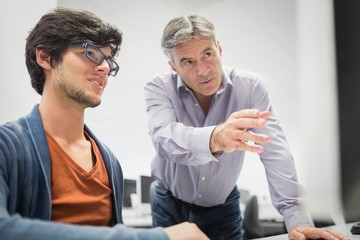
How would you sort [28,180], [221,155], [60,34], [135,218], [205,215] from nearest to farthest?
[28,180] < [60,34] < [221,155] < [205,215] < [135,218]

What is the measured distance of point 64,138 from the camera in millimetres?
1033

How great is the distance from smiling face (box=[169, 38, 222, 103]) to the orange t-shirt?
0.56 m

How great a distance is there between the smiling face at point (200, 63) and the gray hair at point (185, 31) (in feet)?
0.06

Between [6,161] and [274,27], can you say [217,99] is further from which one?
[274,27]

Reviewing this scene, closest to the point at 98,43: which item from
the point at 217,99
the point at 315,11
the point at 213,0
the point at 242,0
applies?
the point at 217,99

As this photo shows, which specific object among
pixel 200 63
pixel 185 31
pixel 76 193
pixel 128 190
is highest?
pixel 185 31

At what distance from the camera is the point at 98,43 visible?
42.1 inches

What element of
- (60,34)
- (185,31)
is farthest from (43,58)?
(185,31)

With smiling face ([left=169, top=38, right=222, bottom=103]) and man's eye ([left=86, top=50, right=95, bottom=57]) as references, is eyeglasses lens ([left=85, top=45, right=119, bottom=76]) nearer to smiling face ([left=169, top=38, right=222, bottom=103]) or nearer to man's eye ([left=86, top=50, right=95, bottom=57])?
man's eye ([left=86, top=50, right=95, bottom=57])

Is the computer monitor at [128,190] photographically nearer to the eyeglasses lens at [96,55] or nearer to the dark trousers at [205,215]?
the dark trousers at [205,215]

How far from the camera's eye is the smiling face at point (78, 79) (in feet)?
3.29

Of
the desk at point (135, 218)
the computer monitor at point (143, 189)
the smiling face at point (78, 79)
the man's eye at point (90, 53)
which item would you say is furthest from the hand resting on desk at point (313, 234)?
the computer monitor at point (143, 189)

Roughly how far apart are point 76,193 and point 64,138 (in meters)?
0.19

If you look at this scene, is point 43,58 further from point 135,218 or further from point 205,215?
point 135,218
